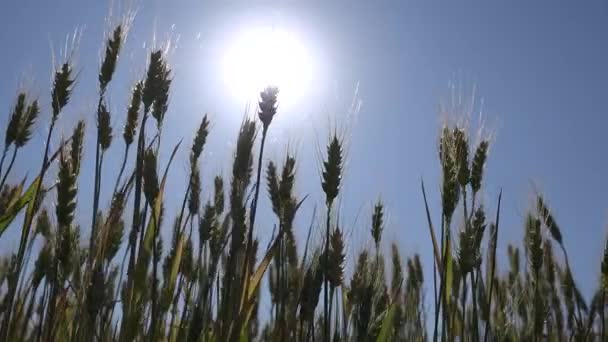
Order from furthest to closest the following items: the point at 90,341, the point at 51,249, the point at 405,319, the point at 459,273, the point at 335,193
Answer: the point at 405,319 < the point at 51,249 < the point at 459,273 < the point at 335,193 < the point at 90,341

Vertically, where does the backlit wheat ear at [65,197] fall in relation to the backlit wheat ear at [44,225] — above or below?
below

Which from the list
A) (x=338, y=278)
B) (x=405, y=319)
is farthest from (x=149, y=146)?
(x=405, y=319)

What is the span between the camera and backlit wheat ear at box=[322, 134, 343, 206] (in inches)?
90.0

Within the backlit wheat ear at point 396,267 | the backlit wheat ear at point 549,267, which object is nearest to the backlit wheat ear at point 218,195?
the backlit wheat ear at point 396,267

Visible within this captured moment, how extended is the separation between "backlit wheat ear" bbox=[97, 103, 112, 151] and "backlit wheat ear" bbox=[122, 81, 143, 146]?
0.07 meters

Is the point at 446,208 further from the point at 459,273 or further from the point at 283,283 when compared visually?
the point at 283,283

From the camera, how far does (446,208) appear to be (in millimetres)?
2299

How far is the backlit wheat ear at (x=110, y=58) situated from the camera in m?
2.57

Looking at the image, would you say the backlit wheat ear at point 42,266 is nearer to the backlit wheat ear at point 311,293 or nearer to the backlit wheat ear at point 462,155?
the backlit wheat ear at point 311,293

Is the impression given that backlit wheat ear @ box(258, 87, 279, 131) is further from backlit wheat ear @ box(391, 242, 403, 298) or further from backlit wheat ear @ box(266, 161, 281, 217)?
backlit wheat ear @ box(391, 242, 403, 298)

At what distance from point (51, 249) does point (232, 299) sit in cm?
106

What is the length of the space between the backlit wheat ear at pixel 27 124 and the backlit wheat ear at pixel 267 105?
108cm

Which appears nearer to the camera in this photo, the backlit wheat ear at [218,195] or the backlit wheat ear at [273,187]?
the backlit wheat ear at [273,187]

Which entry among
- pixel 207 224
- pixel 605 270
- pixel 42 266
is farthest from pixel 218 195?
pixel 605 270
